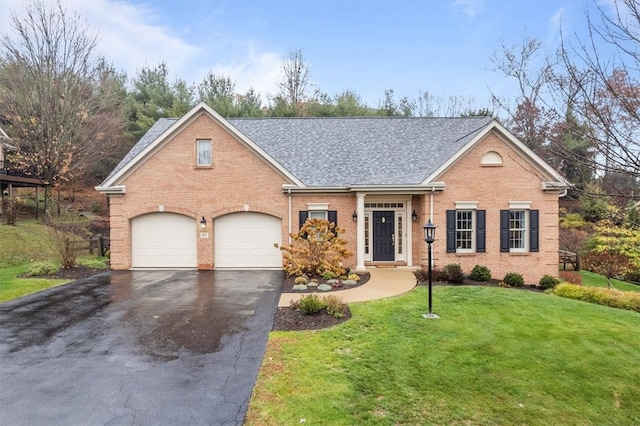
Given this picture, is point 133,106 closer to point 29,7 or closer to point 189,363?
point 29,7

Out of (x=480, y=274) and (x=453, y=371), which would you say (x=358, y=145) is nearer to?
(x=480, y=274)

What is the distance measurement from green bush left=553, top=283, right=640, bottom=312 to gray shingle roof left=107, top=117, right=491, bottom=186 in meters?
6.12

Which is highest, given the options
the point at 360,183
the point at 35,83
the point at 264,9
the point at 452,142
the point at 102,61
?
the point at 102,61

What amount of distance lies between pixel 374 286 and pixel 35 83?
24.6 m

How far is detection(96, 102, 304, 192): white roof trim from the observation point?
1424cm

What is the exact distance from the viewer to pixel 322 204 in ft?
47.5

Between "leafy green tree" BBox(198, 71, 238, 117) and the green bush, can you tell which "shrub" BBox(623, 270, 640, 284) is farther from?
"leafy green tree" BBox(198, 71, 238, 117)

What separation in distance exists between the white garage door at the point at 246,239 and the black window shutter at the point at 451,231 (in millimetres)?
6819

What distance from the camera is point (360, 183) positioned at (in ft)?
47.3

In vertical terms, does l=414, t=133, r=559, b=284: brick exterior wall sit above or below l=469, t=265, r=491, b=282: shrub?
above

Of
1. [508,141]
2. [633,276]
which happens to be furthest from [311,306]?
[633,276]

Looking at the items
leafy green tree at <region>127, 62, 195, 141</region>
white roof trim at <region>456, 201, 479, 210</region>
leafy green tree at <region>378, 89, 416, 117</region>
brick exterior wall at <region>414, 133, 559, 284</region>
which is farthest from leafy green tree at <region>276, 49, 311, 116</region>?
white roof trim at <region>456, 201, 479, 210</region>

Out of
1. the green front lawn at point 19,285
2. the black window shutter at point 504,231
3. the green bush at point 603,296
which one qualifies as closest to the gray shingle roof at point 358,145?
the black window shutter at point 504,231

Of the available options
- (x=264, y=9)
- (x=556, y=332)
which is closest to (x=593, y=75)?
(x=556, y=332)
